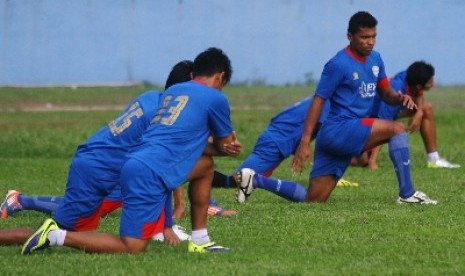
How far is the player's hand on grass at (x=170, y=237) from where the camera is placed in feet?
32.8

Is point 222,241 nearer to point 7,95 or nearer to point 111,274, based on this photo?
Result: point 111,274

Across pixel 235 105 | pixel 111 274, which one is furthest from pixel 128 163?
pixel 235 105

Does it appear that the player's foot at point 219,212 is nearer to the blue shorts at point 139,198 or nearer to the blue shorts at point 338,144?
the blue shorts at point 338,144

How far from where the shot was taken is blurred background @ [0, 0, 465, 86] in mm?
25516

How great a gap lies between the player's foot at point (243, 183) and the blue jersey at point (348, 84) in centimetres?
100

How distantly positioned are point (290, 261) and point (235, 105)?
→ 20566mm

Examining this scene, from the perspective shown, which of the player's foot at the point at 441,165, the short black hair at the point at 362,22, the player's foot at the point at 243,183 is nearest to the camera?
the short black hair at the point at 362,22

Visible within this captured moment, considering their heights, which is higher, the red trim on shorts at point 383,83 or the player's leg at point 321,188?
the red trim on shorts at point 383,83

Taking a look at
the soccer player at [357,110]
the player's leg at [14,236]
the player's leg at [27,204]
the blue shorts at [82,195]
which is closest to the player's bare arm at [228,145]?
the blue shorts at [82,195]

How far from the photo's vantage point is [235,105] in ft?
97.2

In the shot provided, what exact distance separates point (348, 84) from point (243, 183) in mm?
1430

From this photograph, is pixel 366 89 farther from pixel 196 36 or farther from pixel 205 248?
pixel 196 36

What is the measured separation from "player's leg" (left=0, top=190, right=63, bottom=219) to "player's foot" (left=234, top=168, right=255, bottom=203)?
1.93 meters

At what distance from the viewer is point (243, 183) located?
13156 mm
